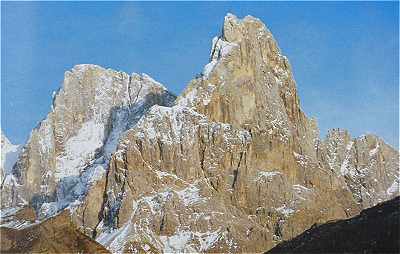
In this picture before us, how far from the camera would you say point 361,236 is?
6912 centimetres

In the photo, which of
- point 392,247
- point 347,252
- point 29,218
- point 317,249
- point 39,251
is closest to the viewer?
point 392,247

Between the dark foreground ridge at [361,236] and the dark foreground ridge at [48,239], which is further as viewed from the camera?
the dark foreground ridge at [48,239]

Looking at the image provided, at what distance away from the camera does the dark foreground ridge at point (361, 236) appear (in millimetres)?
65250

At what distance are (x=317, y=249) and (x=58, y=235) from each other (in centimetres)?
3033

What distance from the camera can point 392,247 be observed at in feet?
208

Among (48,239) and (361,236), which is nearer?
(361,236)

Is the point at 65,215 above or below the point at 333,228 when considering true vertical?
above

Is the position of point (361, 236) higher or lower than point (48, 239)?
lower

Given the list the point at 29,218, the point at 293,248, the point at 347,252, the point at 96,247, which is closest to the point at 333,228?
the point at 293,248

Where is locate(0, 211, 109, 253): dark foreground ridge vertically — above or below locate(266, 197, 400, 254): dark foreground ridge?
above

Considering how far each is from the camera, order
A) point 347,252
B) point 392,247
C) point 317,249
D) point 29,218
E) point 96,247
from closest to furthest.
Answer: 1. point 392,247
2. point 347,252
3. point 317,249
4. point 96,247
5. point 29,218

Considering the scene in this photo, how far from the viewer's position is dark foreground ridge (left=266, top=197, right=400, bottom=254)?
214 ft

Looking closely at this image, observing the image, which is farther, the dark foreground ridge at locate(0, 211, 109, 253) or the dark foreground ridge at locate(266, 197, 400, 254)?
the dark foreground ridge at locate(0, 211, 109, 253)

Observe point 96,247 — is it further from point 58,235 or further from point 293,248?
point 293,248
